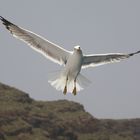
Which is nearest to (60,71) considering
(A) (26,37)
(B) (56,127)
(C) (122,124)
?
(A) (26,37)

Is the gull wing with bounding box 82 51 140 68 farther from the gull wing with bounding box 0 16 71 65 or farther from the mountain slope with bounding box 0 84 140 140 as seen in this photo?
the mountain slope with bounding box 0 84 140 140

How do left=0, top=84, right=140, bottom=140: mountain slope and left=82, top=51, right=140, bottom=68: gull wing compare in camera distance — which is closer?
left=82, top=51, right=140, bottom=68: gull wing

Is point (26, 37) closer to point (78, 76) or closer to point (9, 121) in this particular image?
point (78, 76)

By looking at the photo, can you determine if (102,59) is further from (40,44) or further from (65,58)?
(40,44)

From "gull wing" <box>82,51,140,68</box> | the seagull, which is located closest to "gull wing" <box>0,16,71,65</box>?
the seagull

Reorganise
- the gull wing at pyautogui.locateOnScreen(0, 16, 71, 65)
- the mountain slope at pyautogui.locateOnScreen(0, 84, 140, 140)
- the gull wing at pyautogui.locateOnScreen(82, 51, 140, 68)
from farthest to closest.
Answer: the mountain slope at pyautogui.locateOnScreen(0, 84, 140, 140), the gull wing at pyautogui.locateOnScreen(82, 51, 140, 68), the gull wing at pyautogui.locateOnScreen(0, 16, 71, 65)

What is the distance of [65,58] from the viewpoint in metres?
21.1

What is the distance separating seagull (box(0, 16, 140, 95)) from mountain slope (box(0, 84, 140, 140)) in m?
30.6

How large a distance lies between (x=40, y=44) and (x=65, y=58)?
4.26 ft

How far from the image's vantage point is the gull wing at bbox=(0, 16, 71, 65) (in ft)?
65.9

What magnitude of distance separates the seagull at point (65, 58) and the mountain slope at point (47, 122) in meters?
30.6

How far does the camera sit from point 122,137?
76438mm

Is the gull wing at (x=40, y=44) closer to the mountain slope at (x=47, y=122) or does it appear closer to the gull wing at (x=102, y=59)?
the gull wing at (x=102, y=59)

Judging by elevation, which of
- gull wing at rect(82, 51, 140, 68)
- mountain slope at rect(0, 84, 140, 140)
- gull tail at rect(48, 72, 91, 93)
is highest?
mountain slope at rect(0, 84, 140, 140)
